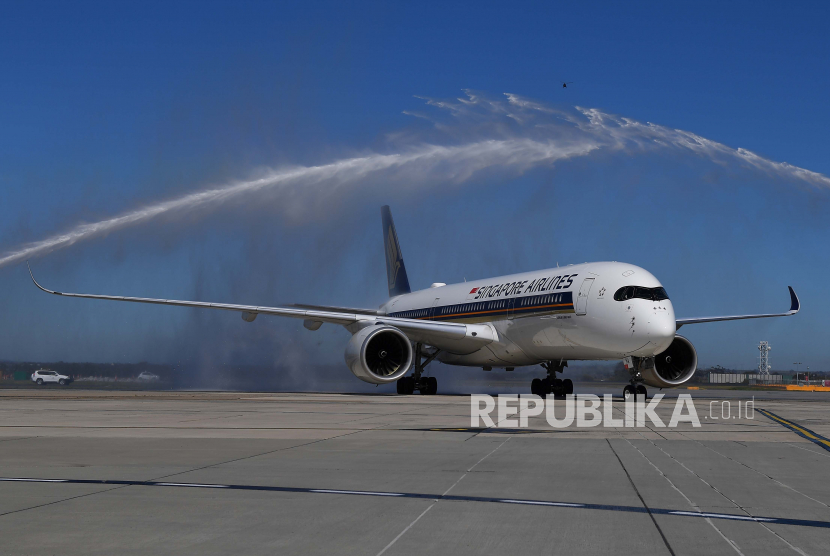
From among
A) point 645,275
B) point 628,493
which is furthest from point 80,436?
point 645,275

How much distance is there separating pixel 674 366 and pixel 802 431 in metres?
15.4

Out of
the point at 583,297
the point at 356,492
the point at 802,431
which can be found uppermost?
the point at 583,297

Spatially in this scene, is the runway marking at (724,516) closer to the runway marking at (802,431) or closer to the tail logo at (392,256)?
the runway marking at (802,431)

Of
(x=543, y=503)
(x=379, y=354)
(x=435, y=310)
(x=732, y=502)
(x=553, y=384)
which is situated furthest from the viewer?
(x=435, y=310)

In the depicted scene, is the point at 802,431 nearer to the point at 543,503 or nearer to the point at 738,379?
the point at 543,503

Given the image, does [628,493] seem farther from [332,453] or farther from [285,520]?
[332,453]

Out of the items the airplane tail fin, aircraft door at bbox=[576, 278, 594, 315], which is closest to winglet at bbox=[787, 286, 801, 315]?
aircraft door at bbox=[576, 278, 594, 315]

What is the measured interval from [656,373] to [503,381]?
30.6 m

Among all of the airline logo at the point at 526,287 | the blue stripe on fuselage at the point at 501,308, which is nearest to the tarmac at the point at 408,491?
the blue stripe on fuselage at the point at 501,308

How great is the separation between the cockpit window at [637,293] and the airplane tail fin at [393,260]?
70.9 ft

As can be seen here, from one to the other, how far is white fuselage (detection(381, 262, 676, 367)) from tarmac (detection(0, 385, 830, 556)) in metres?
11.5

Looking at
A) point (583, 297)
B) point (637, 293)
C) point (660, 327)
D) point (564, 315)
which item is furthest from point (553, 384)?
point (660, 327)

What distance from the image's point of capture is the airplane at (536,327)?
2611 centimetres

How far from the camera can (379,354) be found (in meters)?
32.4
